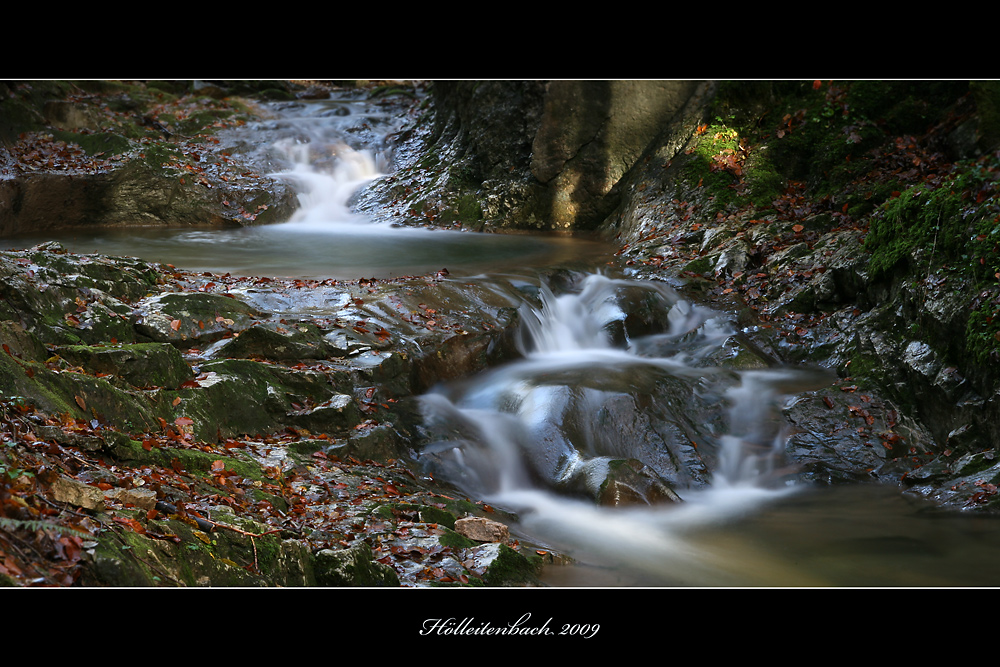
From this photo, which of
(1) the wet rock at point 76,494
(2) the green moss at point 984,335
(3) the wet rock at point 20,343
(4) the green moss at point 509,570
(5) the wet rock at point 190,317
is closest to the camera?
(1) the wet rock at point 76,494

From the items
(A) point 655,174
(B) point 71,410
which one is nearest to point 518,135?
(A) point 655,174

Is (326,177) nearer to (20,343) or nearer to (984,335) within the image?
(20,343)

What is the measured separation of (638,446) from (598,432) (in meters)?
0.42

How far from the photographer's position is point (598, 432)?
6973 millimetres

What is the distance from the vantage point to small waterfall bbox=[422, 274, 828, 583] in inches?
221

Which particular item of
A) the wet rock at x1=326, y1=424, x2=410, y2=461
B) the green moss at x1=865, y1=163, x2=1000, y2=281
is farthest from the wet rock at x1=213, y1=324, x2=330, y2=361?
the green moss at x1=865, y1=163, x2=1000, y2=281

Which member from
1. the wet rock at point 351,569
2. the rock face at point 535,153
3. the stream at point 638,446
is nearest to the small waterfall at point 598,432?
the stream at point 638,446

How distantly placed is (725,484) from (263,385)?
13.8 ft

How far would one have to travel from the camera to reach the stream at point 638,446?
5.11m

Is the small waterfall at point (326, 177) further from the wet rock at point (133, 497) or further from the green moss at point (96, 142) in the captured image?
the wet rock at point (133, 497)

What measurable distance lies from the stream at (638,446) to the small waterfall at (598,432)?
2 cm

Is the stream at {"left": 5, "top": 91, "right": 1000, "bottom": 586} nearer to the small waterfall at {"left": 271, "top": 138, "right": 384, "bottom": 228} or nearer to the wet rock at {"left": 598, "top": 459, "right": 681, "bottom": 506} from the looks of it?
the wet rock at {"left": 598, "top": 459, "right": 681, "bottom": 506}

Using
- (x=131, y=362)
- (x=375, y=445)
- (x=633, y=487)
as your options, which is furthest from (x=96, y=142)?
(x=633, y=487)

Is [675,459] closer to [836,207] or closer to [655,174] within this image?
[836,207]
